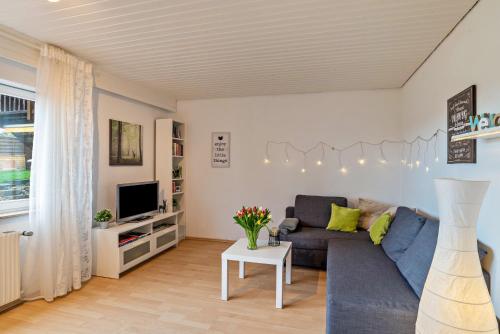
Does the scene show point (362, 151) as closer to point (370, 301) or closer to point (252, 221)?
point (252, 221)

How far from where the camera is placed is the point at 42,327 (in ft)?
7.16

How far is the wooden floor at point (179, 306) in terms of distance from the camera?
7.23 feet

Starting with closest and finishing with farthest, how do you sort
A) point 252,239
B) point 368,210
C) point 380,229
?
point 252,239 → point 380,229 → point 368,210

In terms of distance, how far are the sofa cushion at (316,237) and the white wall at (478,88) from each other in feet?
2.67

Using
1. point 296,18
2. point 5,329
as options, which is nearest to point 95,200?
point 5,329

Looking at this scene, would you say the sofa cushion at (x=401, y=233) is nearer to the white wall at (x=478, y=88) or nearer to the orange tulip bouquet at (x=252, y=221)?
the white wall at (x=478, y=88)

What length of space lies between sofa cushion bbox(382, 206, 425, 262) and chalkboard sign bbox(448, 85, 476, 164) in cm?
61

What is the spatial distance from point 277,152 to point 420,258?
273 cm

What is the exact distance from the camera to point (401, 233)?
256 centimetres

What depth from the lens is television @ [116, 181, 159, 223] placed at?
3361mm

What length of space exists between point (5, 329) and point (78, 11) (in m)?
2.56

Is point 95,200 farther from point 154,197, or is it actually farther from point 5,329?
point 5,329

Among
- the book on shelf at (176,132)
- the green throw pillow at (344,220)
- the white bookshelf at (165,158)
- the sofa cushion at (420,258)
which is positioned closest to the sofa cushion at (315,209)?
the green throw pillow at (344,220)

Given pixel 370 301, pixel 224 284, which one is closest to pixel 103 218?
pixel 224 284
